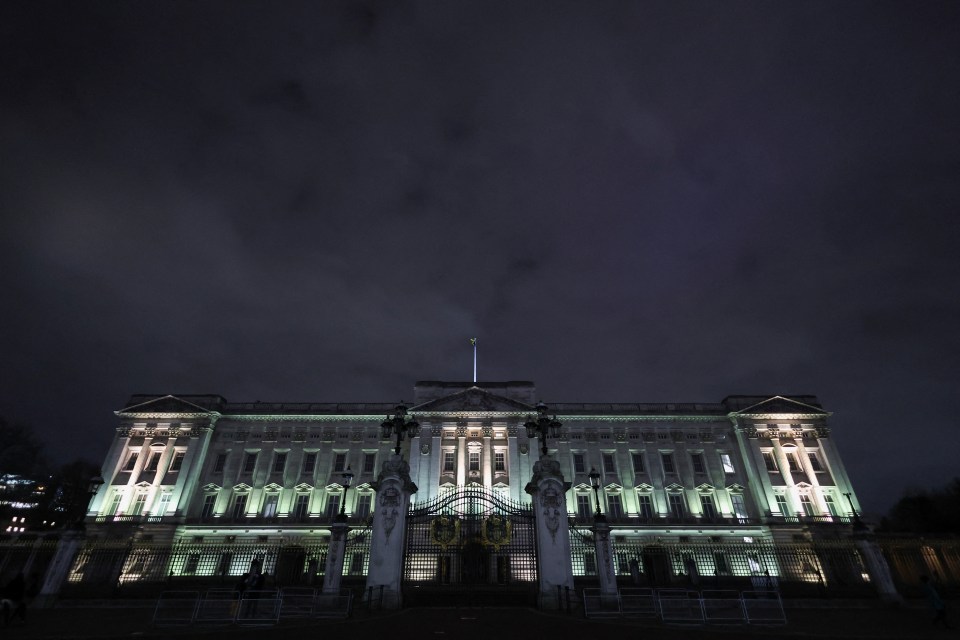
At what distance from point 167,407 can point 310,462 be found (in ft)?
51.1

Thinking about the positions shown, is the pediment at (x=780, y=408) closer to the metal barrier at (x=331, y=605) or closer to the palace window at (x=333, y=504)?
the palace window at (x=333, y=504)

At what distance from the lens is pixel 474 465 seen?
147 ft

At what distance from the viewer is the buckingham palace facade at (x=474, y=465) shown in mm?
41406

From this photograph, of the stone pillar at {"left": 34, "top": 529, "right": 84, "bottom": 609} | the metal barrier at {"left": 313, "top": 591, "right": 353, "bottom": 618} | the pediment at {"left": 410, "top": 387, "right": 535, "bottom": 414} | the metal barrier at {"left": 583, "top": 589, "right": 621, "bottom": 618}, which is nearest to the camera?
the metal barrier at {"left": 583, "top": 589, "right": 621, "bottom": 618}

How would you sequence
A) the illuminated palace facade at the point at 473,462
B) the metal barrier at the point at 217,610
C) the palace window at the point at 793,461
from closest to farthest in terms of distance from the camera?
the metal barrier at the point at 217,610 → the illuminated palace facade at the point at 473,462 → the palace window at the point at 793,461

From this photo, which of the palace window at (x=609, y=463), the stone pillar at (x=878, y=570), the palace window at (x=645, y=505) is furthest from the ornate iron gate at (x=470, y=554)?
the palace window at (x=609, y=463)

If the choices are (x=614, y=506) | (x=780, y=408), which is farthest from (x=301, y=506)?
(x=780, y=408)

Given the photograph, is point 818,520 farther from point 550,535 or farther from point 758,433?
point 550,535

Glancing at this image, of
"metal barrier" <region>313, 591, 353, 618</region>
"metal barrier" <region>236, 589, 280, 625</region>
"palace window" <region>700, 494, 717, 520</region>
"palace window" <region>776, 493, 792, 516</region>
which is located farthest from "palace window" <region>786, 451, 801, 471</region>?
"metal barrier" <region>236, 589, 280, 625</region>

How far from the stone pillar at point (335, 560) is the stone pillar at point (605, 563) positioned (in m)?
9.62

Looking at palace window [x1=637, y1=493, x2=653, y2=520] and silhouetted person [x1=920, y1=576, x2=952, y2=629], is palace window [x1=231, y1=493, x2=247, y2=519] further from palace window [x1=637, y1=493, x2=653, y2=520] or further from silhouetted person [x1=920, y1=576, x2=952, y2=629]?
silhouetted person [x1=920, y1=576, x2=952, y2=629]

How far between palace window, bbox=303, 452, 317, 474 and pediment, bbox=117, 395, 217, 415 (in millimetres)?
10449

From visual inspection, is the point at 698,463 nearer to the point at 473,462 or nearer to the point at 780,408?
the point at 780,408

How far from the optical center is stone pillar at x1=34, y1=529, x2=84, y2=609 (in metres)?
19.1
